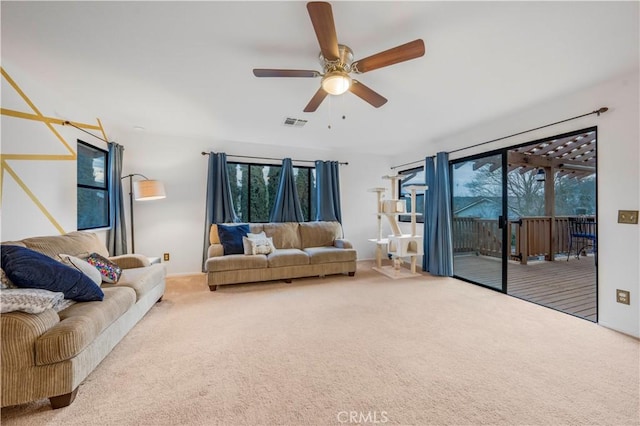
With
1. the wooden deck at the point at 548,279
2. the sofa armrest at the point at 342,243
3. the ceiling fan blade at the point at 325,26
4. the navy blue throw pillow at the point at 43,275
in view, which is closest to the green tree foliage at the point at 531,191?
Result: the wooden deck at the point at 548,279

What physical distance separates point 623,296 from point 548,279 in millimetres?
1855

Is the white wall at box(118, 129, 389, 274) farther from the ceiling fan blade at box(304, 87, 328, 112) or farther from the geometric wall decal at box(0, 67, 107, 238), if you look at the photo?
the ceiling fan blade at box(304, 87, 328, 112)

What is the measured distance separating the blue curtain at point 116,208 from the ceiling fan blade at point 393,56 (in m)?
3.75

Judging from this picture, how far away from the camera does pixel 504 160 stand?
11.4 feet

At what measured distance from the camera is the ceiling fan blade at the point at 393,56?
1562mm

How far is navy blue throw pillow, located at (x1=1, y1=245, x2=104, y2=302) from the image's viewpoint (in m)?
1.59

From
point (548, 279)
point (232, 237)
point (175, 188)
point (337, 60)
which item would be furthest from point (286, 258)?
point (548, 279)

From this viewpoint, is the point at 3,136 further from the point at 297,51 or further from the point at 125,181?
the point at 297,51

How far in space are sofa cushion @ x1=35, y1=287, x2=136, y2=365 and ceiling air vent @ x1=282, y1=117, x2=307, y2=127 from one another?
2698 mm

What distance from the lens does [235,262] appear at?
3605mm

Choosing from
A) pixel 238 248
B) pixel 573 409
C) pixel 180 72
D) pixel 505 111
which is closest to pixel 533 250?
pixel 505 111

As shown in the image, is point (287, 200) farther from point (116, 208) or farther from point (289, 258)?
point (116, 208)

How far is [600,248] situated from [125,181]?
6.13m

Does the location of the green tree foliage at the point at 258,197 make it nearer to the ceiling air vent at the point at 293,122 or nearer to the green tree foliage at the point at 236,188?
the green tree foliage at the point at 236,188
